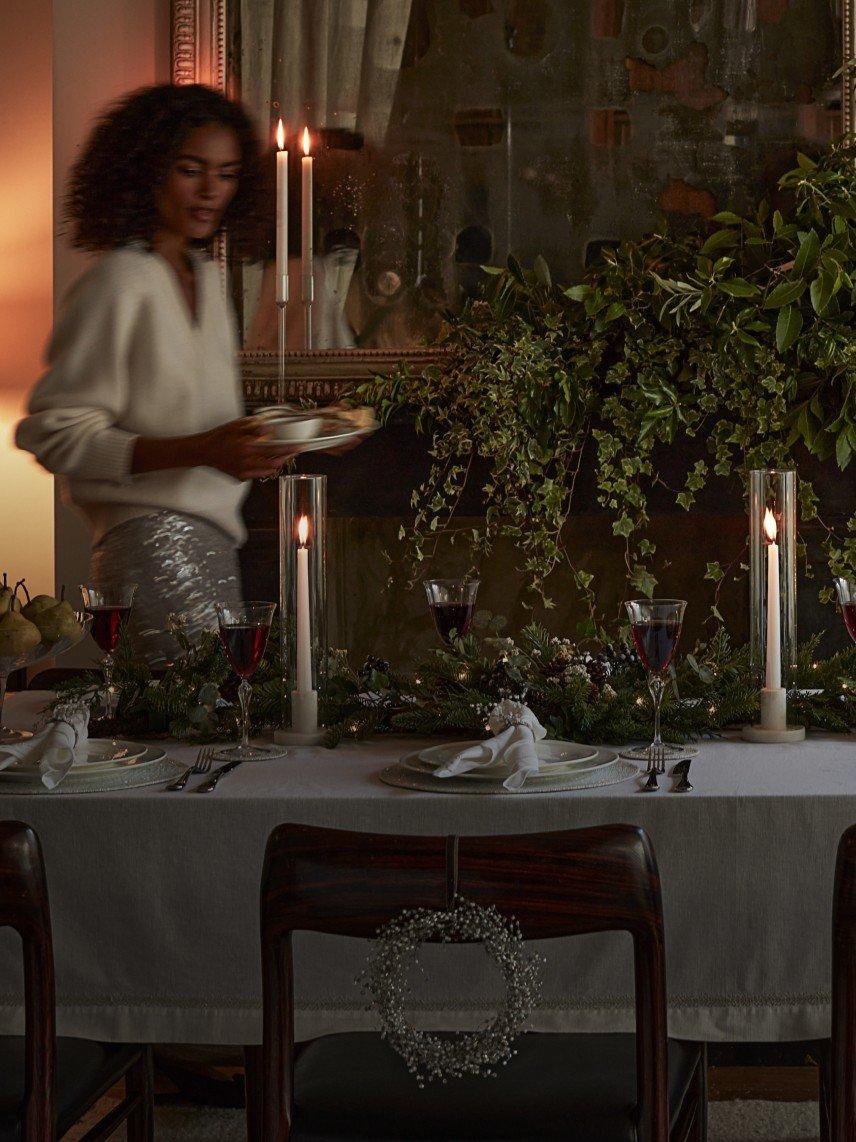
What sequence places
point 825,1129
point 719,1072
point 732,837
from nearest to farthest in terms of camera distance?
point 732,837 < point 825,1129 < point 719,1072

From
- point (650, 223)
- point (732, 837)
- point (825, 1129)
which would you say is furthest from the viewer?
point (650, 223)

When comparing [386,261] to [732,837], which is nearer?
[732,837]

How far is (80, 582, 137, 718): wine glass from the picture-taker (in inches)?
67.7

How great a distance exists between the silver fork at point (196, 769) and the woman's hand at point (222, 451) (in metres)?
1.43

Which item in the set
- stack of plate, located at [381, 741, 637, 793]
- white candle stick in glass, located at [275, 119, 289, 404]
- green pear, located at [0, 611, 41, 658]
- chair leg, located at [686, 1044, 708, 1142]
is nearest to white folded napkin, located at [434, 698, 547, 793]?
stack of plate, located at [381, 741, 637, 793]

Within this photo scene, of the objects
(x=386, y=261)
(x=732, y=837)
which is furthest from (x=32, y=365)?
(x=732, y=837)

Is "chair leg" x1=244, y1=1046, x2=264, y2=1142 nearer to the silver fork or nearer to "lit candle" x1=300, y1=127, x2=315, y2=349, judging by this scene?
the silver fork

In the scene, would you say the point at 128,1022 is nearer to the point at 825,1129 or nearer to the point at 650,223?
the point at 825,1129

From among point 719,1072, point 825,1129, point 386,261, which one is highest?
A: point 386,261

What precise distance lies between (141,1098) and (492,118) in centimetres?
233

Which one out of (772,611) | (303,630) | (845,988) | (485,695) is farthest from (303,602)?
(845,988)

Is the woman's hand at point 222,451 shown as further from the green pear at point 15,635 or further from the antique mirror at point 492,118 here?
the green pear at point 15,635

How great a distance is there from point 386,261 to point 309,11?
1.96ft

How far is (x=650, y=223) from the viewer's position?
302 cm
